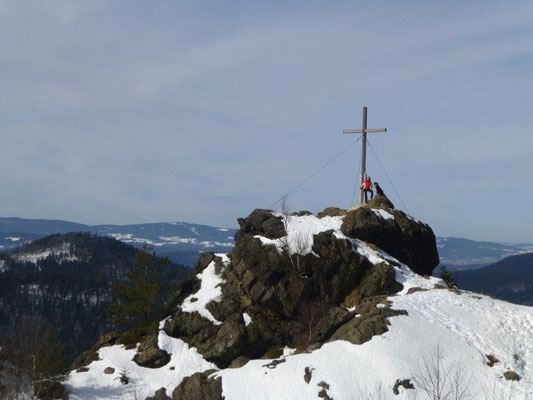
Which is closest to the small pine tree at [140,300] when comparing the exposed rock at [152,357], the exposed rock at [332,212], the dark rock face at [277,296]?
the exposed rock at [152,357]

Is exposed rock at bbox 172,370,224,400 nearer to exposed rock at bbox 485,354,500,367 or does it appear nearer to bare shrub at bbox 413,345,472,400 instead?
bare shrub at bbox 413,345,472,400

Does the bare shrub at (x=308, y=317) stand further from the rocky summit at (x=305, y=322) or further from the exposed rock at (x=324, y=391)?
the exposed rock at (x=324, y=391)

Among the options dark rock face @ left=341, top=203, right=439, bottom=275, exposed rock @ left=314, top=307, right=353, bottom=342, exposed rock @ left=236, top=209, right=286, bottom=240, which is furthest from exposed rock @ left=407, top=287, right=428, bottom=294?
exposed rock @ left=236, top=209, right=286, bottom=240

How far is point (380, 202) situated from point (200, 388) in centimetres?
2769

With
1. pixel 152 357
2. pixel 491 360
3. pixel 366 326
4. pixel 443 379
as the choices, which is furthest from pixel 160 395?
pixel 491 360

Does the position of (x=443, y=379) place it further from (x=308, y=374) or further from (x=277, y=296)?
(x=277, y=296)

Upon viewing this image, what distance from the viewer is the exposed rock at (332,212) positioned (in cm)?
4606

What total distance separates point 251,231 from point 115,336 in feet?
53.3

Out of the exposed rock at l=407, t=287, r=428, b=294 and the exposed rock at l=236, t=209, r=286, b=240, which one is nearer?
the exposed rock at l=407, t=287, r=428, b=294

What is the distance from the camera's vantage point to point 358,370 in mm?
24641

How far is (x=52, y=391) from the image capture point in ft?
112

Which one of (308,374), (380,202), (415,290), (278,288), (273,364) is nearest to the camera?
(308,374)

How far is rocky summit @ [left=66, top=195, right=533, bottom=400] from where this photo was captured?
25.2 meters

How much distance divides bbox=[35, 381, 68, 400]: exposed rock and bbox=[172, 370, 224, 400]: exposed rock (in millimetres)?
10651
